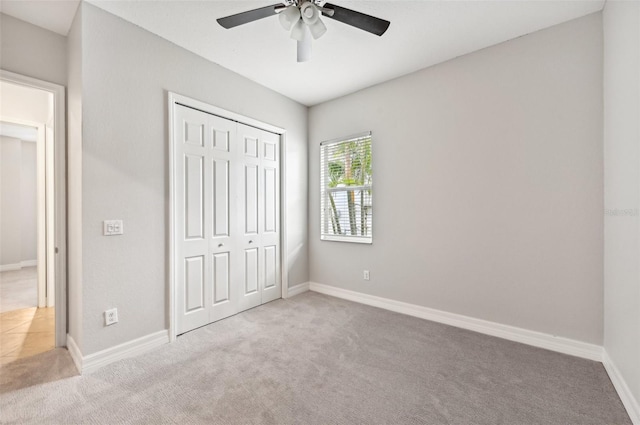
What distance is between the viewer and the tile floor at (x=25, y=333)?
234cm

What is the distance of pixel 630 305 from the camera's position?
1652mm

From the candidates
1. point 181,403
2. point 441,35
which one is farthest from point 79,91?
point 441,35

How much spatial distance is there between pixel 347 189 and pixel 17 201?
22.1 ft

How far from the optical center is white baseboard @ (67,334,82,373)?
6.86ft

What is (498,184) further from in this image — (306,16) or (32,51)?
(32,51)

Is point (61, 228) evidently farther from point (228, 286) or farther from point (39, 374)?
point (228, 286)

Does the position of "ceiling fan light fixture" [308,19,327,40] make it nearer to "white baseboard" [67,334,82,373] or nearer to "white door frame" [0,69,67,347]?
"white door frame" [0,69,67,347]

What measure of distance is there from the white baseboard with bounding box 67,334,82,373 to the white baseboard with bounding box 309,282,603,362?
2.68 m

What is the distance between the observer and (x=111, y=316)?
2.20 meters

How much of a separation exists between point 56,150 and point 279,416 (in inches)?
110

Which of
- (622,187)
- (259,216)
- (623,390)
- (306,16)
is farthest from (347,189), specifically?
(623,390)

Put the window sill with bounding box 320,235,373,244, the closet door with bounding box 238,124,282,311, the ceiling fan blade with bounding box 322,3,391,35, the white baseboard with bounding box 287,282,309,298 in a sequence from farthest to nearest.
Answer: the white baseboard with bounding box 287,282,309,298, the window sill with bounding box 320,235,373,244, the closet door with bounding box 238,124,282,311, the ceiling fan blade with bounding box 322,3,391,35

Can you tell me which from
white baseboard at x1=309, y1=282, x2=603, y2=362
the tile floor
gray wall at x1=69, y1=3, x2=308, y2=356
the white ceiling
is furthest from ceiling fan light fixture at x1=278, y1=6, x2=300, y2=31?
the tile floor

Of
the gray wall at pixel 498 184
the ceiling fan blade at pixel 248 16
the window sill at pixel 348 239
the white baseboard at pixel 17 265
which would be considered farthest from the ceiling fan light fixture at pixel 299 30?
the white baseboard at pixel 17 265
